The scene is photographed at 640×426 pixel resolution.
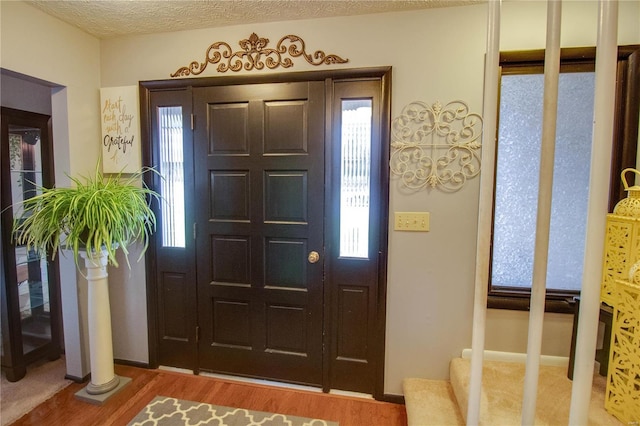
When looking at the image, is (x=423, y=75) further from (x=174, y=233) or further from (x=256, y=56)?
(x=174, y=233)

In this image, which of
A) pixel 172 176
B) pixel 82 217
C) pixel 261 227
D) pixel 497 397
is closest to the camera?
pixel 497 397

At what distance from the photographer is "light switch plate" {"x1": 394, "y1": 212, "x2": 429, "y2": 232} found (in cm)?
184

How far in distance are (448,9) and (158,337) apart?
298 cm

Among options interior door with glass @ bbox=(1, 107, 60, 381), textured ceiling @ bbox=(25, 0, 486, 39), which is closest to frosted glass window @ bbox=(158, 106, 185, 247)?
textured ceiling @ bbox=(25, 0, 486, 39)

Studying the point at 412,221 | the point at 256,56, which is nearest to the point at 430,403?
the point at 412,221

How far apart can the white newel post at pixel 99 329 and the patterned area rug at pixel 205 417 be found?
0.37m

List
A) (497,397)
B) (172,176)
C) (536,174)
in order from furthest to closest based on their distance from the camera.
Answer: (172,176)
(536,174)
(497,397)

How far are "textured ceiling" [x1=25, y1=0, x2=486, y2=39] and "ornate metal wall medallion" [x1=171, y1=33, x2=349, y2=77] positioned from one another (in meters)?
0.13

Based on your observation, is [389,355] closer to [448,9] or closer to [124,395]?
[124,395]

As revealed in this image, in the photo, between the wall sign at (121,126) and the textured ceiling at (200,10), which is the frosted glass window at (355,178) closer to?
the textured ceiling at (200,10)

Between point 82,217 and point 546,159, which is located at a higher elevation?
point 546,159

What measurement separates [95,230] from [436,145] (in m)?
2.07

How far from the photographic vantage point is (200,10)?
179cm

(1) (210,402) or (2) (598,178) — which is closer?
(2) (598,178)
